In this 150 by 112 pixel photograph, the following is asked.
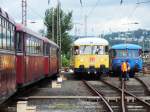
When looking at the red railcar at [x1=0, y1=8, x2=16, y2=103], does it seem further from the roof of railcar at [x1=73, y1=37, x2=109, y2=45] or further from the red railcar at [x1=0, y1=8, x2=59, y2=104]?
the roof of railcar at [x1=73, y1=37, x2=109, y2=45]

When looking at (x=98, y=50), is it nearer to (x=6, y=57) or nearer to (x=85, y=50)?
(x=85, y=50)

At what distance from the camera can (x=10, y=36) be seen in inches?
677

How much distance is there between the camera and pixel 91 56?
41.0 meters

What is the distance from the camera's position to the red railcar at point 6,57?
49.3 ft

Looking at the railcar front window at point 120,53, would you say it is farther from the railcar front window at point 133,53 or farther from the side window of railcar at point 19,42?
the side window of railcar at point 19,42

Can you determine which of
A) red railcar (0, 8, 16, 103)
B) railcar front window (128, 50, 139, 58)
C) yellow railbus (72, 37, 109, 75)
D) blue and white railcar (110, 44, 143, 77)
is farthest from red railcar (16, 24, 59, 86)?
railcar front window (128, 50, 139, 58)

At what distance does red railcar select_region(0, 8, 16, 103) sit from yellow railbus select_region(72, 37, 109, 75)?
22.7 meters

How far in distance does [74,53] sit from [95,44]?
1.74 meters

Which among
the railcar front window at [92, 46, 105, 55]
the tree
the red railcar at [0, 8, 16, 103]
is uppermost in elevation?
the tree

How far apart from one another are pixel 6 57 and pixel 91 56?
2542 cm

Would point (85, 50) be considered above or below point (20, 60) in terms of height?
above

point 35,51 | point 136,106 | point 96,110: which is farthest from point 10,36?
point 35,51

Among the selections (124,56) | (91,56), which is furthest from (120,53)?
(91,56)

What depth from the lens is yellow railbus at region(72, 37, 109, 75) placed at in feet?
134
